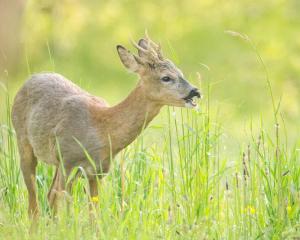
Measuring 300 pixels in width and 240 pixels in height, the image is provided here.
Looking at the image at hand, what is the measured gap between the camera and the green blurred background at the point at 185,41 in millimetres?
15969

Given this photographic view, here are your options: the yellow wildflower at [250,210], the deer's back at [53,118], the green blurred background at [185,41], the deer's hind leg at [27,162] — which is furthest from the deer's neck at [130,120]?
the green blurred background at [185,41]

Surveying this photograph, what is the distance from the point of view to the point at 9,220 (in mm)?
7051

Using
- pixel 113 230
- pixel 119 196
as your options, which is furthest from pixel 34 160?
pixel 113 230

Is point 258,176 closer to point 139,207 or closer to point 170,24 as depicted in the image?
point 139,207

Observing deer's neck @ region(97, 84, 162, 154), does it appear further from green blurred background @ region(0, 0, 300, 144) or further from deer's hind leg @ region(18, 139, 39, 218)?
green blurred background @ region(0, 0, 300, 144)

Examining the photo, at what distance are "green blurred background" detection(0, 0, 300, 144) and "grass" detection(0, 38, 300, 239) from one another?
3980 millimetres

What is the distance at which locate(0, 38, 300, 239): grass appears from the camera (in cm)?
667

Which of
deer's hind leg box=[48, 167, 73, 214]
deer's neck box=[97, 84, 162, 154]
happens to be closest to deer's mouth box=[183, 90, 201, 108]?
deer's neck box=[97, 84, 162, 154]

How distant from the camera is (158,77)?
26.1 feet

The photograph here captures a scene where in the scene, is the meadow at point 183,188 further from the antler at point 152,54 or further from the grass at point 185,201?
the antler at point 152,54

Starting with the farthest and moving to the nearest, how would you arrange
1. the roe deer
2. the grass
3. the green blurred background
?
the green blurred background < the roe deer < the grass

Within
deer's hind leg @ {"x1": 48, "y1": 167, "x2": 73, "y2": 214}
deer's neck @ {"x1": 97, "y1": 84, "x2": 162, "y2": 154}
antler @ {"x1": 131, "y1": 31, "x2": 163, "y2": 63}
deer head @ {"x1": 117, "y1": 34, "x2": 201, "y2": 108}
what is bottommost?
deer's hind leg @ {"x1": 48, "y1": 167, "x2": 73, "y2": 214}

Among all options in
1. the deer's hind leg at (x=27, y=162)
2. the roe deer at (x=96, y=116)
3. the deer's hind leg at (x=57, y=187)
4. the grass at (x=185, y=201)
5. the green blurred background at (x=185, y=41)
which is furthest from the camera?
the green blurred background at (x=185, y=41)

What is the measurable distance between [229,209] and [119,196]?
30.2 inches
